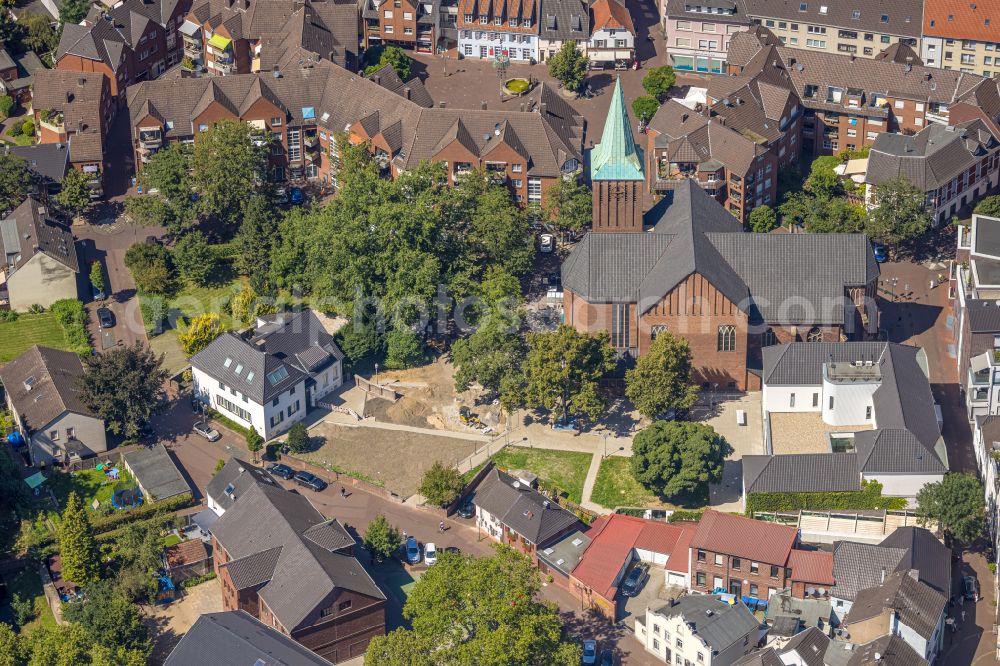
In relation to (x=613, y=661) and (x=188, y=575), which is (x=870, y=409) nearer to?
(x=613, y=661)

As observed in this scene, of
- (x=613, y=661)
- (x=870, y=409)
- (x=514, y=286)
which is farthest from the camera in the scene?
(x=514, y=286)

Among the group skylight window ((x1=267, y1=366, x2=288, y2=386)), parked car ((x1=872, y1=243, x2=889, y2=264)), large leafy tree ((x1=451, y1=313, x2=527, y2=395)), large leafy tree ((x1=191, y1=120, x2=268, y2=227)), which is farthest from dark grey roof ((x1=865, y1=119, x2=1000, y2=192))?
large leafy tree ((x1=191, y1=120, x2=268, y2=227))

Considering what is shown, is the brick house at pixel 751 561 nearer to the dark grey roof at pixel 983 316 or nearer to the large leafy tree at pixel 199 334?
the dark grey roof at pixel 983 316

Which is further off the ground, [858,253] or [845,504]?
[858,253]

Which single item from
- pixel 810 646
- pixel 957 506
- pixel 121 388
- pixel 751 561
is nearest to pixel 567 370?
pixel 751 561

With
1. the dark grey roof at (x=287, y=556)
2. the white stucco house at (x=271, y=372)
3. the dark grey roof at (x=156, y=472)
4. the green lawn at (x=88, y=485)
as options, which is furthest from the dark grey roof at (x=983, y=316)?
the green lawn at (x=88, y=485)

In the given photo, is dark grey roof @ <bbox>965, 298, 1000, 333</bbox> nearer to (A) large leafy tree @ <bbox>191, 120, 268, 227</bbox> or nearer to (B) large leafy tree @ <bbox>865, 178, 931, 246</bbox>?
(B) large leafy tree @ <bbox>865, 178, 931, 246</bbox>

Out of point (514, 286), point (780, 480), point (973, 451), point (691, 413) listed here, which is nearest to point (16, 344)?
point (514, 286)
